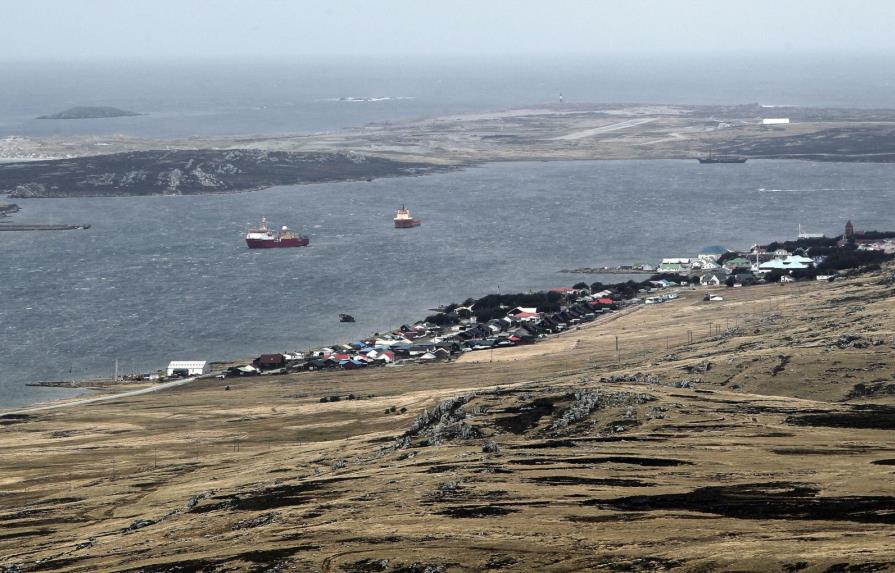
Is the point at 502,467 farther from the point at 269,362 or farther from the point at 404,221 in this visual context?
the point at 404,221

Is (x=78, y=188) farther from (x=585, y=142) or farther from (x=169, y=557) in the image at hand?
(x=169, y=557)

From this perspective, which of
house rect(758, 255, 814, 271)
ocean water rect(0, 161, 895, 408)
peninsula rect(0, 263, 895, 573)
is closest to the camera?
peninsula rect(0, 263, 895, 573)

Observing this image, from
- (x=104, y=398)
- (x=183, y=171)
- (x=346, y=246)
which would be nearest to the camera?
(x=104, y=398)

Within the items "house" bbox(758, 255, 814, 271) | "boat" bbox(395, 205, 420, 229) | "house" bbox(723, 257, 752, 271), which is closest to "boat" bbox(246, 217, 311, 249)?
"boat" bbox(395, 205, 420, 229)

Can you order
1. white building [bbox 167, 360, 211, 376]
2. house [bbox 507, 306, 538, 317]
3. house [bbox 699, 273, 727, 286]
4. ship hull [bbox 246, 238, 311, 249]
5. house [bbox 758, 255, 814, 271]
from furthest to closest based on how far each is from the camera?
ship hull [bbox 246, 238, 311, 249], house [bbox 758, 255, 814, 271], house [bbox 699, 273, 727, 286], house [bbox 507, 306, 538, 317], white building [bbox 167, 360, 211, 376]

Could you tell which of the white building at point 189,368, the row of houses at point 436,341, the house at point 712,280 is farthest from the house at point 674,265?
the white building at point 189,368

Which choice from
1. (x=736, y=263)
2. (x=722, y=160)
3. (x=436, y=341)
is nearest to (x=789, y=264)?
(x=736, y=263)

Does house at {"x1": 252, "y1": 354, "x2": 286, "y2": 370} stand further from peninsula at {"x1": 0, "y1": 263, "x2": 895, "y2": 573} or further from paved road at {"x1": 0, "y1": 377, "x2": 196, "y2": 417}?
peninsula at {"x1": 0, "y1": 263, "x2": 895, "y2": 573}
